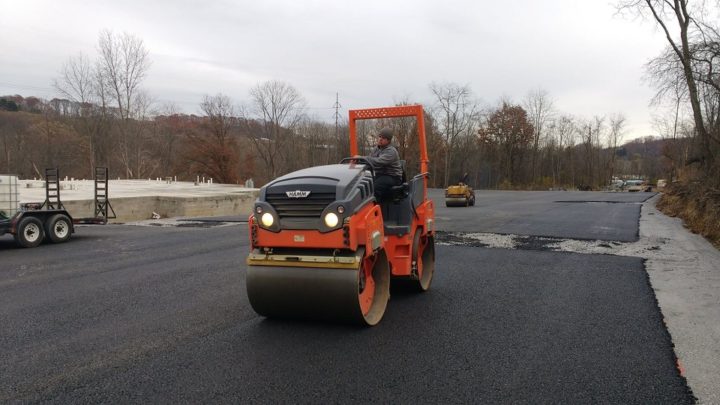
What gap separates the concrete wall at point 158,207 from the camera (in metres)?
17.1

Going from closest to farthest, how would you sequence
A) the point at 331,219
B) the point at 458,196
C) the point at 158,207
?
the point at 331,219 → the point at 158,207 → the point at 458,196

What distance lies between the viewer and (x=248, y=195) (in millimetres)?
23828

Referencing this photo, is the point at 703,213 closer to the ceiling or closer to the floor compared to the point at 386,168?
closer to the floor

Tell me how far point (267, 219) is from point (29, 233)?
8.46m

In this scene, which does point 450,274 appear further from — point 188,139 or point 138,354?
point 188,139

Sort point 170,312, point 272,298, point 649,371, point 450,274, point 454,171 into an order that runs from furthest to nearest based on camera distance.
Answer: point 454,171 < point 450,274 < point 170,312 < point 272,298 < point 649,371

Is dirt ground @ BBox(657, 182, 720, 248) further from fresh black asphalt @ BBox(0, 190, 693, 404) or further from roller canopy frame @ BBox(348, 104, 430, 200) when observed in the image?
roller canopy frame @ BBox(348, 104, 430, 200)

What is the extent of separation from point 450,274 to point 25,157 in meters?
61.5

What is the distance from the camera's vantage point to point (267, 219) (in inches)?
166

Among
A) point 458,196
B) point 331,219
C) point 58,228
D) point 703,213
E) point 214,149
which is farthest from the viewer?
point 214,149

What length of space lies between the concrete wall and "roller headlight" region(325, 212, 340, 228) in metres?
15.3

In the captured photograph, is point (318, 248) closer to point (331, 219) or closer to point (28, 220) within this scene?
point (331, 219)

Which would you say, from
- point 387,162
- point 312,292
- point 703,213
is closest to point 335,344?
point 312,292

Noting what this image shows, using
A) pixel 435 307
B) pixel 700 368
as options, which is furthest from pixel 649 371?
pixel 435 307
